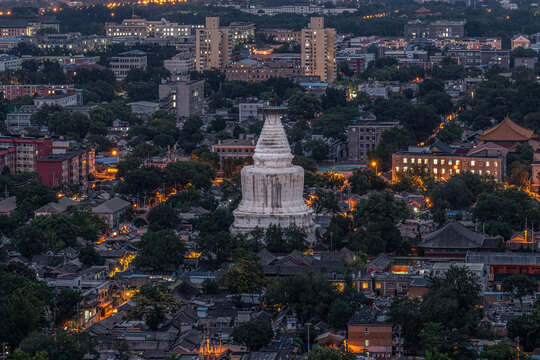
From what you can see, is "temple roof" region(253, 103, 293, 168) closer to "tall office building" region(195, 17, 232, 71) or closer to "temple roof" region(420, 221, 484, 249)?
"temple roof" region(420, 221, 484, 249)

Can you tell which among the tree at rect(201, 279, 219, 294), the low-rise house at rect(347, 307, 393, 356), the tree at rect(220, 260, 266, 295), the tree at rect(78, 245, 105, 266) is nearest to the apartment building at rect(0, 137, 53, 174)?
the tree at rect(78, 245, 105, 266)

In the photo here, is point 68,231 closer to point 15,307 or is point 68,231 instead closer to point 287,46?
point 15,307

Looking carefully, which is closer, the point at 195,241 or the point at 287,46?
the point at 195,241

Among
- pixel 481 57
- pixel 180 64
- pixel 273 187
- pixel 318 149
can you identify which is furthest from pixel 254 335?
pixel 481 57

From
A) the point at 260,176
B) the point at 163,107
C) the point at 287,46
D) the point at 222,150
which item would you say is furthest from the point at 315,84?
the point at 260,176

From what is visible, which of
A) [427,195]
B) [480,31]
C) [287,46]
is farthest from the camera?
[480,31]

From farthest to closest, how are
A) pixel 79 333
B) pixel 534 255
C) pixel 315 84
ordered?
pixel 315 84 < pixel 534 255 < pixel 79 333

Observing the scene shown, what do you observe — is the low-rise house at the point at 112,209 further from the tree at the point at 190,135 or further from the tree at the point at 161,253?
the tree at the point at 190,135
